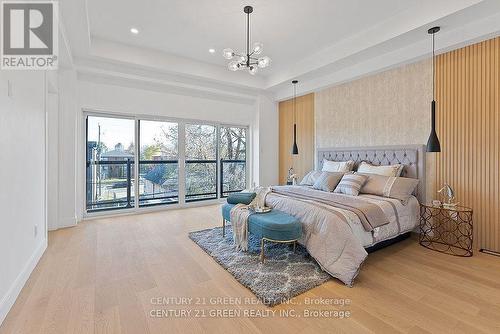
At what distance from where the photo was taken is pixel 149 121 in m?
5.21

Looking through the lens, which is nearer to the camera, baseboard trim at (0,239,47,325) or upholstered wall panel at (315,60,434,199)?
baseboard trim at (0,239,47,325)

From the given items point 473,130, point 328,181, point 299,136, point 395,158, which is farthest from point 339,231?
point 299,136

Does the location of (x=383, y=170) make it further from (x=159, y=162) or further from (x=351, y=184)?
(x=159, y=162)

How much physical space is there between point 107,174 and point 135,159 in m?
0.60

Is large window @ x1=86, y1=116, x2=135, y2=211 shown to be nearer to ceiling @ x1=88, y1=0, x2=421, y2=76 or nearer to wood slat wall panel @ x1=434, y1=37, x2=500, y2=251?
ceiling @ x1=88, y1=0, x2=421, y2=76

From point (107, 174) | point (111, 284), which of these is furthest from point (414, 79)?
point (107, 174)

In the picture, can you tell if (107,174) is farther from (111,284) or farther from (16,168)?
(111,284)

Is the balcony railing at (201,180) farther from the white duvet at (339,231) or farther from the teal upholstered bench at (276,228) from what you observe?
the teal upholstered bench at (276,228)

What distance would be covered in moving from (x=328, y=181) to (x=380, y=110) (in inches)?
63.0

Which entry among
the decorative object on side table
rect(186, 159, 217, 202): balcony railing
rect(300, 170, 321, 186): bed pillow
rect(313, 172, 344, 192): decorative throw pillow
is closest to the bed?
the decorative object on side table

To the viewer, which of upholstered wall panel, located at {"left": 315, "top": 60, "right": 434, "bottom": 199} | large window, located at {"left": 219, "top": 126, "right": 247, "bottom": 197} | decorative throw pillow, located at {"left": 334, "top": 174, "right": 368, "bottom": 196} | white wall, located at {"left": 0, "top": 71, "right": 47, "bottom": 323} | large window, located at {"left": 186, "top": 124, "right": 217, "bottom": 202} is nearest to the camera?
white wall, located at {"left": 0, "top": 71, "right": 47, "bottom": 323}

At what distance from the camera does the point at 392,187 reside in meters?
3.34

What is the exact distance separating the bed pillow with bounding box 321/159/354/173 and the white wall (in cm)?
434

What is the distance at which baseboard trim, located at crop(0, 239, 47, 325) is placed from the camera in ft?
5.95
